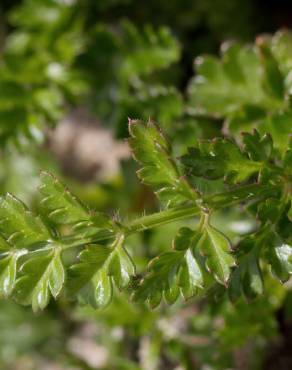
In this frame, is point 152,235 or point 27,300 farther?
point 152,235

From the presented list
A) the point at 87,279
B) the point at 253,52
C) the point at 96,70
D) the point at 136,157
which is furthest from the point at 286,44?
the point at 87,279

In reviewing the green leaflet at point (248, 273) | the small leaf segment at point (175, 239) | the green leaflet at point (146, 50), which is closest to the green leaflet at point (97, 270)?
the small leaf segment at point (175, 239)

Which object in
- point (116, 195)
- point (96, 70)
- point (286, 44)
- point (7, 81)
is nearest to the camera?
point (286, 44)

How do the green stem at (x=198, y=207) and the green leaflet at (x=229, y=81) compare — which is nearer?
the green stem at (x=198, y=207)

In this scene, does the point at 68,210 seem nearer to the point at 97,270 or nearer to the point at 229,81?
the point at 97,270

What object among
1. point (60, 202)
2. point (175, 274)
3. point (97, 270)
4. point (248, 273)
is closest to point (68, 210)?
point (60, 202)

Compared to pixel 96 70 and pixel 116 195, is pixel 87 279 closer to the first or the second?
pixel 96 70

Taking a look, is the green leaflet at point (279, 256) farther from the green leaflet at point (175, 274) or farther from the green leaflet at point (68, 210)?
the green leaflet at point (68, 210)
